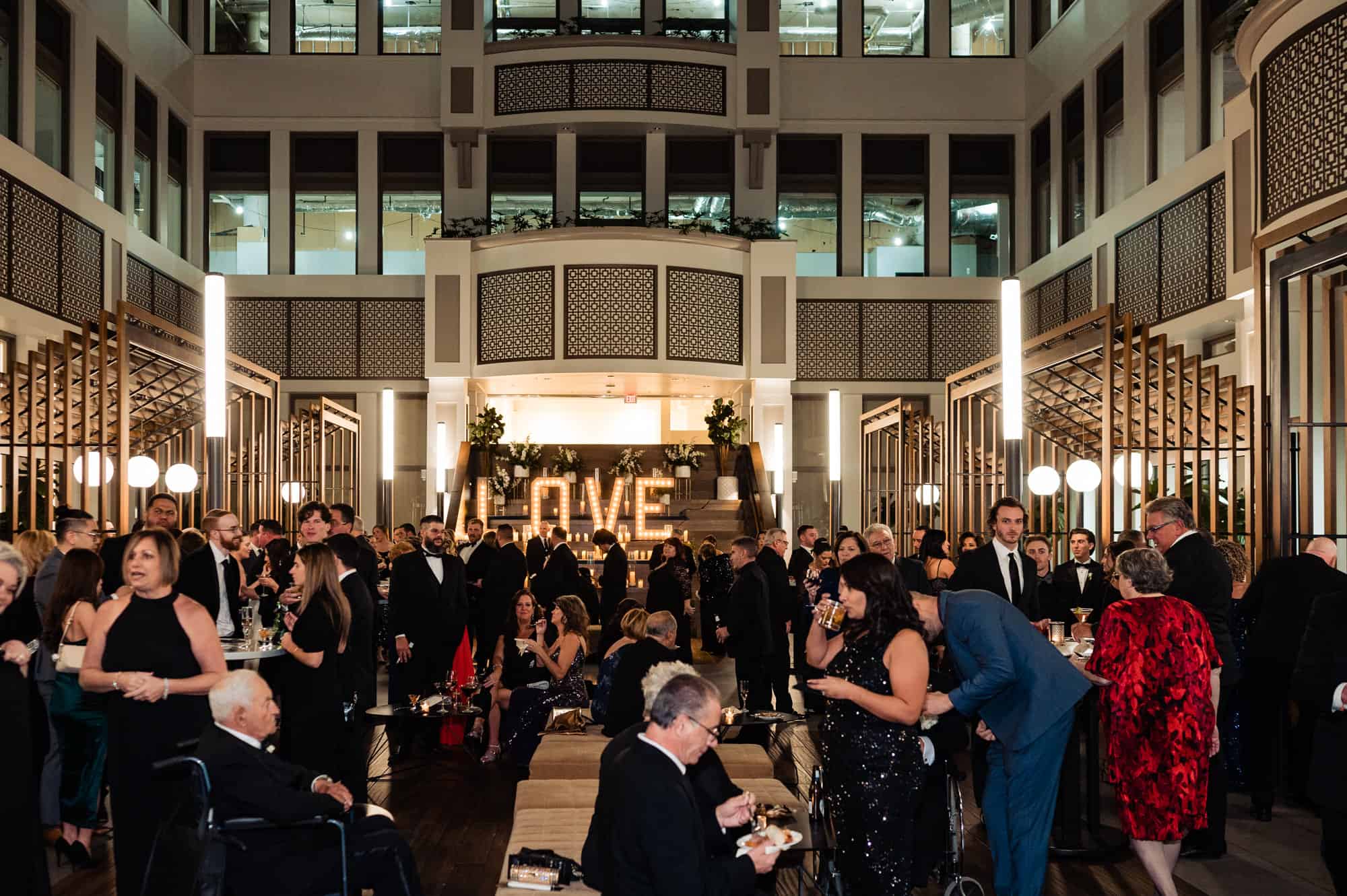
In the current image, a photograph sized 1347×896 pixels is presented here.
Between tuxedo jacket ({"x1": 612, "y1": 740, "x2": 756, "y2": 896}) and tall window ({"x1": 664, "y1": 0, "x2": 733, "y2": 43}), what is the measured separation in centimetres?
2199

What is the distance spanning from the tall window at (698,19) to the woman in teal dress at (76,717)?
19.7m

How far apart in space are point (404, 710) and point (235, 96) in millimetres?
18732

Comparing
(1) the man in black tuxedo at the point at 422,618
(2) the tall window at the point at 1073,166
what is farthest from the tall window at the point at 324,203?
(1) the man in black tuxedo at the point at 422,618

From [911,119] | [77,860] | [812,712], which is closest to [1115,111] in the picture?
[911,119]

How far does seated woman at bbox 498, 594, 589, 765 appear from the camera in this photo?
8133 mm

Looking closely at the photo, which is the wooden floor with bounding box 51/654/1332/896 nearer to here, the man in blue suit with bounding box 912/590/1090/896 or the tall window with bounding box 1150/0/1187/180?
the man in blue suit with bounding box 912/590/1090/896

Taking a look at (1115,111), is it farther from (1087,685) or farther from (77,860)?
(77,860)

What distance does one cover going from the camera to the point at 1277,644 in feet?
23.1

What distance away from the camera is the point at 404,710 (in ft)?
26.0

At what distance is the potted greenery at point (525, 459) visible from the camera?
21250 millimetres

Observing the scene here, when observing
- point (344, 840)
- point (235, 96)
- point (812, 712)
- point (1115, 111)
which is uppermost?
point (235, 96)

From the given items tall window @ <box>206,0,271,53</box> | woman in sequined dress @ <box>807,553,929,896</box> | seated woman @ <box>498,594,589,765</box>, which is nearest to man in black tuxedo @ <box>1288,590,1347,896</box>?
woman in sequined dress @ <box>807,553,929,896</box>

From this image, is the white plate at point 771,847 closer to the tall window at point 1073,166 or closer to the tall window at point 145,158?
the tall window at point 1073,166

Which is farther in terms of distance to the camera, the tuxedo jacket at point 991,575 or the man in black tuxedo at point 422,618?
the man in black tuxedo at point 422,618
